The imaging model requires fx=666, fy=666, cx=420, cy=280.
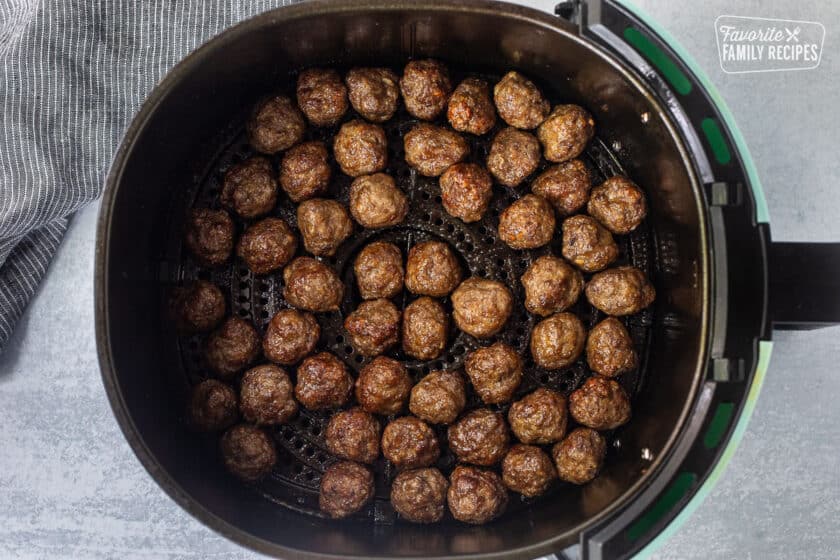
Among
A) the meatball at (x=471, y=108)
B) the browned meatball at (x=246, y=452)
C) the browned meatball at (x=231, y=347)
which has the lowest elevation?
the browned meatball at (x=246, y=452)

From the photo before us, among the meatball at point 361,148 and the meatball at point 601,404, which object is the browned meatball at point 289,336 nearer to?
the meatball at point 361,148

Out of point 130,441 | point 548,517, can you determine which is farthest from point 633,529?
point 130,441

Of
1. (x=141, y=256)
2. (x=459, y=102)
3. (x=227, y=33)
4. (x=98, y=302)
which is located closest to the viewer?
(x=98, y=302)

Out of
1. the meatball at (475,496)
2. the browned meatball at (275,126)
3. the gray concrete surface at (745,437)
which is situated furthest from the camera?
the gray concrete surface at (745,437)

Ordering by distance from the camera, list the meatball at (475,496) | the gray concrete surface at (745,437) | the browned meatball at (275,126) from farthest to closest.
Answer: the gray concrete surface at (745,437) → the browned meatball at (275,126) → the meatball at (475,496)

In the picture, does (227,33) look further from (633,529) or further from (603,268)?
(633,529)

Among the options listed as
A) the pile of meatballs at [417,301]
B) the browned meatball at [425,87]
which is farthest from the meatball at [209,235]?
the browned meatball at [425,87]

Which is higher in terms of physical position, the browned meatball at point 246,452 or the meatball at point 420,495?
the meatball at point 420,495
